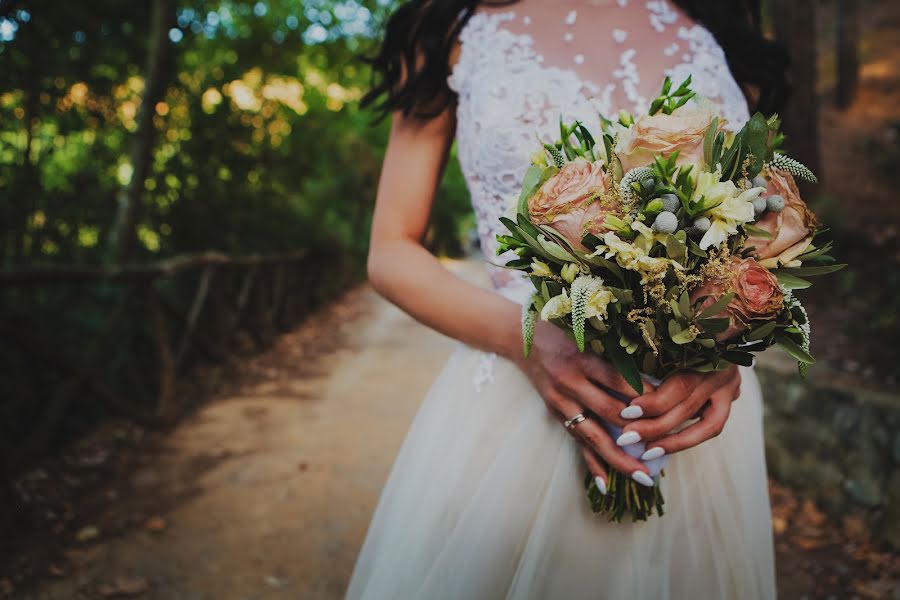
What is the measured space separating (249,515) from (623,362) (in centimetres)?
332

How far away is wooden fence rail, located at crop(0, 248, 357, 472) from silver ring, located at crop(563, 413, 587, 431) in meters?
3.13

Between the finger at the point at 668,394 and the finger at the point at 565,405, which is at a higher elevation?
the finger at the point at 668,394

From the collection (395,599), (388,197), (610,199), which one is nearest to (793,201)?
(610,199)

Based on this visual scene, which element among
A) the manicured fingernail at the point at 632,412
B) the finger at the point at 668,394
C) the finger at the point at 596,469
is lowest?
the finger at the point at 596,469

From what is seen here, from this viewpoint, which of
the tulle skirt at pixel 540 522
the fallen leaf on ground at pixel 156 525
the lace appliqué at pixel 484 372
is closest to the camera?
the tulle skirt at pixel 540 522

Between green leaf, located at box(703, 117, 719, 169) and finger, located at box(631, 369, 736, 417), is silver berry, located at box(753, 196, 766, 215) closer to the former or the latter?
green leaf, located at box(703, 117, 719, 169)

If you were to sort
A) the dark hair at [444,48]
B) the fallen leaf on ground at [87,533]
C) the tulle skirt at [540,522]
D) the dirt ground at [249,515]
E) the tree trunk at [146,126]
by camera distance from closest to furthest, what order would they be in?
the tulle skirt at [540,522], the dark hair at [444,48], the dirt ground at [249,515], the fallen leaf on ground at [87,533], the tree trunk at [146,126]

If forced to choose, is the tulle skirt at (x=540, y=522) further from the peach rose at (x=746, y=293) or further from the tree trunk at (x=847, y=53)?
the tree trunk at (x=847, y=53)

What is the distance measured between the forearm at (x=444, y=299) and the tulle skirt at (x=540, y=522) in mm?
94

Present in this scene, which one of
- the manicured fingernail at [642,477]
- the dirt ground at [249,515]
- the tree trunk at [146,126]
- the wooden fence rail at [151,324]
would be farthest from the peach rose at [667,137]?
the tree trunk at [146,126]

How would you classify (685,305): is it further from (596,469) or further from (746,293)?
(596,469)

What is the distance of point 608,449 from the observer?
1.25 meters

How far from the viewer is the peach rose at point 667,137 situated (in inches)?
41.6

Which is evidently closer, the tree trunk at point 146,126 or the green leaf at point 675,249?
the green leaf at point 675,249
